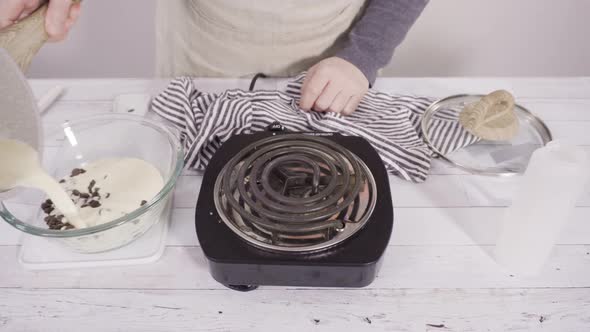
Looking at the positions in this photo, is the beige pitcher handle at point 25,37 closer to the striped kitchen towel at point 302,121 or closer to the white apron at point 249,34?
the striped kitchen towel at point 302,121

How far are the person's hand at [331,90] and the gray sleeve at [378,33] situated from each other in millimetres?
68

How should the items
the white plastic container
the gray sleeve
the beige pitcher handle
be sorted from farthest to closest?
the gray sleeve
the beige pitcher handle
the white plastic container

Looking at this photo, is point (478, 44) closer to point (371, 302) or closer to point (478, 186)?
point (478, 186)

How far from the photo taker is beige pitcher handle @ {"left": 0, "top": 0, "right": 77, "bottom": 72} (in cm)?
70

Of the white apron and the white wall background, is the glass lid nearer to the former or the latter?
the white apron

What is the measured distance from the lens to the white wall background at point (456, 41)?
169 centimetres

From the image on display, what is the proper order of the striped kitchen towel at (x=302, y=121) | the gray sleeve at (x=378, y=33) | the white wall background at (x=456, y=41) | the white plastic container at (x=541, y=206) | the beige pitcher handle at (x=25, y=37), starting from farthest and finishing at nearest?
the white wall background at (x=456, y=41) < the gray sleeve at (x=378, y=33) < the striped kitchen towel at (x=302, y=121) < the beige pitcher handle at (x=25, y=37) < the white plastic container at (x=541, y=206)

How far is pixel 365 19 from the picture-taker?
103cm

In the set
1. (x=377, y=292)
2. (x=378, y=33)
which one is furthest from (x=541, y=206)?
(x=378, y=33)

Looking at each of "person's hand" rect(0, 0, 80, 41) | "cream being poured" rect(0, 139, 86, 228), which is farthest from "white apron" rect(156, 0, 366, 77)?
"cream being poured" rect(0, 139, 86, 228)

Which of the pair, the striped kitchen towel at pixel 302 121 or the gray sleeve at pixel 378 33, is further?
the gray sleeve at pixel 378 33

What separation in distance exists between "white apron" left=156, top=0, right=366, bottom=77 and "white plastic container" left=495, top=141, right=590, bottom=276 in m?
0.57

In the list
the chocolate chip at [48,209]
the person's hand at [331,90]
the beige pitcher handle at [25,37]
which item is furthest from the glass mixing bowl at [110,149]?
the person's hand at [331,90]

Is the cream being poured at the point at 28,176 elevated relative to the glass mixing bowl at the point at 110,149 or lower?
elevated
